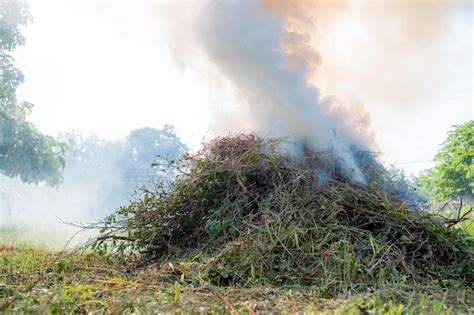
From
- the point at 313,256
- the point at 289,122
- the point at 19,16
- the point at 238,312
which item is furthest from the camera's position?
the point at 19,16

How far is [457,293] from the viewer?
373cm

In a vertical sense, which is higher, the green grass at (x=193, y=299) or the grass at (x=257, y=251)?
the grass at (x=257, y=251)

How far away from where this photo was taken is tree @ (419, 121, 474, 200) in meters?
11.4

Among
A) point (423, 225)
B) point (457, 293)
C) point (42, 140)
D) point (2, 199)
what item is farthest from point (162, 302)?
point (2, 199)

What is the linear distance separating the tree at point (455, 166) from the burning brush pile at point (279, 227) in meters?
5.85

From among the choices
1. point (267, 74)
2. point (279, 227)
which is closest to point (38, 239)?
point (267, 74)

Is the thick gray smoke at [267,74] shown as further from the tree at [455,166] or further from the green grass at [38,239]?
the tree at [455,166]

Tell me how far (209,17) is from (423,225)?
164 inches

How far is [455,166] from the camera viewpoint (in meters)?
11.5

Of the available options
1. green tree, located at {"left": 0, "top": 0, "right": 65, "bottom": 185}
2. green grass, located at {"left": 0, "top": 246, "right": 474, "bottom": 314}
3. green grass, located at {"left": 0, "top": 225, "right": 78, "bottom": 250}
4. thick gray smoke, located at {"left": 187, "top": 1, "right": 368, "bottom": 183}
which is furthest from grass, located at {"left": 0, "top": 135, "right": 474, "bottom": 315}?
green tree, located at {"left": 0, "top": 0, "right": 65, "bottom": 185}

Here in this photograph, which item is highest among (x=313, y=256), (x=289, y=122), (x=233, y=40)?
(x=233, y=40)

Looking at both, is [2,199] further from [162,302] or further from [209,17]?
[162,302]

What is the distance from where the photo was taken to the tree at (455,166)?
1137 cm

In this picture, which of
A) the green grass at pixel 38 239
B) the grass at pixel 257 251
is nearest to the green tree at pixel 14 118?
the green grass at pixel 38 239
